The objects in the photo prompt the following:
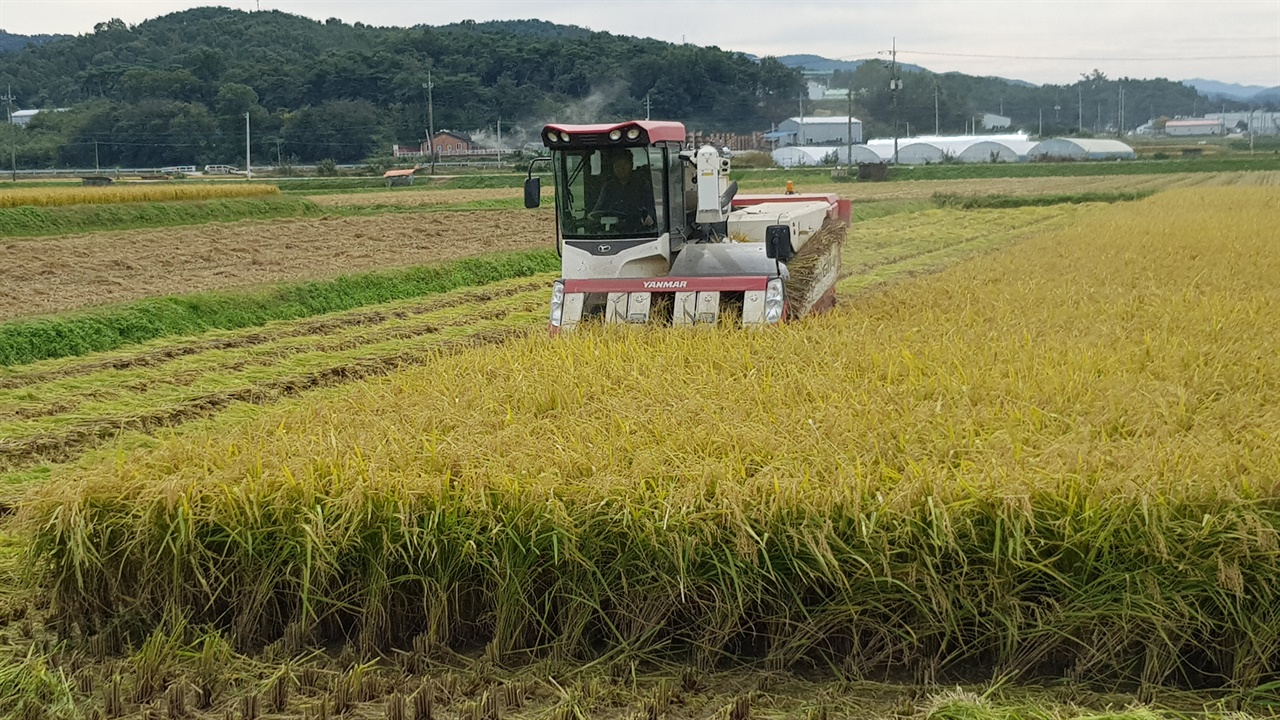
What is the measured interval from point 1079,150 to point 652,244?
78903 millimetres

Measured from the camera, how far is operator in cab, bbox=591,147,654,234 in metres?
10.9

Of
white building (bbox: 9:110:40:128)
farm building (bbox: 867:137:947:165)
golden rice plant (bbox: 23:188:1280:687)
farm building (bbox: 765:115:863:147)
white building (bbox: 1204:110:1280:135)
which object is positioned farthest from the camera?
white building (bbox: 1204:110:1280:135)

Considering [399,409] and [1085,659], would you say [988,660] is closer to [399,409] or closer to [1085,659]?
[1085,659]

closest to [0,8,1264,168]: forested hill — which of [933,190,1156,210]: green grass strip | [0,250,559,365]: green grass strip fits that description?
[933,190,1156,210]: green grass strip

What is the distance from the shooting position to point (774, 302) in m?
10.4

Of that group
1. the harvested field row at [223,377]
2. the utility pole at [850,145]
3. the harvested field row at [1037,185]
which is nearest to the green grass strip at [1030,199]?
the harvested field row at [1037,185]

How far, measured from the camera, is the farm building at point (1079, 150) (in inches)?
3093

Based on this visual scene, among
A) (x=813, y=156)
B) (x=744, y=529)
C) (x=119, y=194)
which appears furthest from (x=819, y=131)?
(x=744, y=529)

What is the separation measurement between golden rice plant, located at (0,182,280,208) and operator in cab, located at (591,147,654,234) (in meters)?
22.9

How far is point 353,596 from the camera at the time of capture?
5.20 metres

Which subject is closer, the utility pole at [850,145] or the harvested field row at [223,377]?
the harvested field row at [223,377]

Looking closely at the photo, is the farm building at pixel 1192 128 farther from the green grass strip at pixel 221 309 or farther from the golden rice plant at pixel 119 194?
the green grass strip at pixel 221 309

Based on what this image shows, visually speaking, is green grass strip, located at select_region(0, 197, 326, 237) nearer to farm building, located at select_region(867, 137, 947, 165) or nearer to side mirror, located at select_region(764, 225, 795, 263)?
side mirror, located at select_region(764, 225, 795, 263)

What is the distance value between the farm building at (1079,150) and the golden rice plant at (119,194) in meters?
55.2
